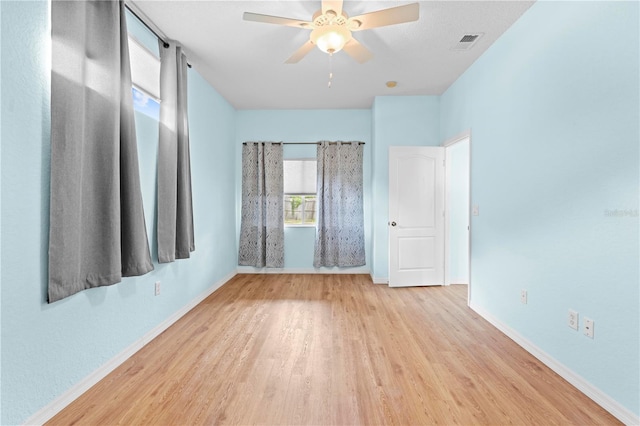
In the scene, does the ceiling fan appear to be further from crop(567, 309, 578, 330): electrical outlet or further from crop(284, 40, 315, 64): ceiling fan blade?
crop(567, 309, 578, 330): electrical outlet

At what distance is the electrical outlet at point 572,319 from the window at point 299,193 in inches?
140

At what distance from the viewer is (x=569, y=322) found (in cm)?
195

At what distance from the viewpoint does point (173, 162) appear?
2.68 meters

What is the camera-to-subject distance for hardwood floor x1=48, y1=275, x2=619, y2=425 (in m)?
1.61

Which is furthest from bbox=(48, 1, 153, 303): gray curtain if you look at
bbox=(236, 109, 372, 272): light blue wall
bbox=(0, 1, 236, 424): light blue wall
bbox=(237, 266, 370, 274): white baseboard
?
bbox=(236, 109, 372, 272): light blue wall

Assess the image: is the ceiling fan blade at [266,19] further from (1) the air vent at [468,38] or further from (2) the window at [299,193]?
(2) the window at [299,193]

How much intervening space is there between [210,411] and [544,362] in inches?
93.2

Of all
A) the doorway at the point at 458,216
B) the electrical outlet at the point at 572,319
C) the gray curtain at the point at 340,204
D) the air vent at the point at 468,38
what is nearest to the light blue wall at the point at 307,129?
the gray curtain at the point at 340,204

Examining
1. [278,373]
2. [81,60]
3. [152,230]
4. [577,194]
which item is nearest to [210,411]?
[278,373]

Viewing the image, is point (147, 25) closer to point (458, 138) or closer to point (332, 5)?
point (332, 5)

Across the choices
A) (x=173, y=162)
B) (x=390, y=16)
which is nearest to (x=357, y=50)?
(x=390, y=16)

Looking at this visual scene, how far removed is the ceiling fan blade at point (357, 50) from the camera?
2.24m

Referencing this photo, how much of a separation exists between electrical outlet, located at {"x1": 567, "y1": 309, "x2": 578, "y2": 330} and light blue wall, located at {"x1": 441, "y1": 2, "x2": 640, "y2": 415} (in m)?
0.05

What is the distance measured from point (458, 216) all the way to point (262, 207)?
10.2 ft
